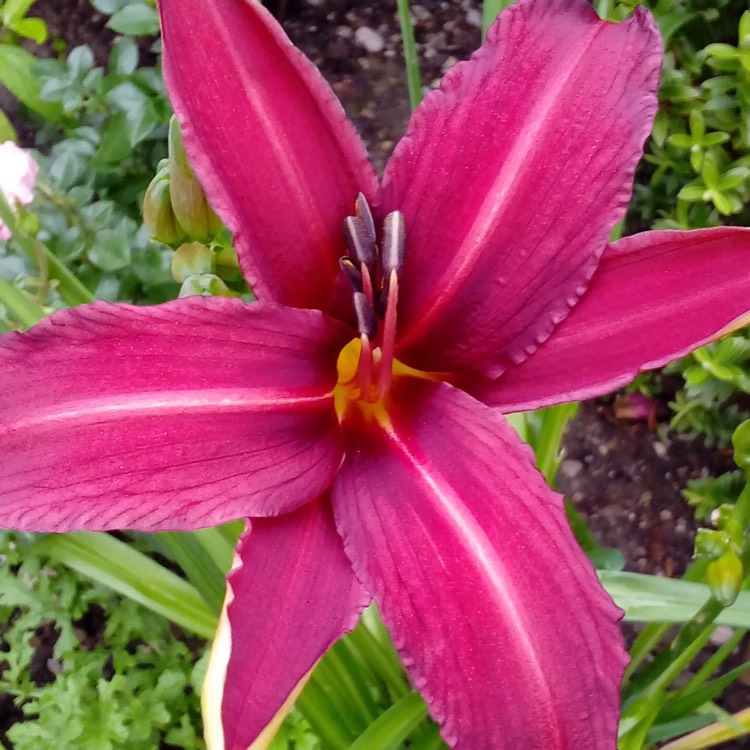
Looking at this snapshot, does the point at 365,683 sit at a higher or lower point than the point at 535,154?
lower

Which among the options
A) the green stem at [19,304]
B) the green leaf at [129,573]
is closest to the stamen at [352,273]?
the green stem at [19,304]

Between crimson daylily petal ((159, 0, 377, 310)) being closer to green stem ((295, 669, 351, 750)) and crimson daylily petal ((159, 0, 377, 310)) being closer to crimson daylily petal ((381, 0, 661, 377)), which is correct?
crimson daylily petal ((381, 0, 661, 377))

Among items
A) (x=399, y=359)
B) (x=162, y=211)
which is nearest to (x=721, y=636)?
(x=399, y=359)

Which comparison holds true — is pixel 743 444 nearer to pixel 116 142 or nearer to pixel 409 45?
pixel 409 45

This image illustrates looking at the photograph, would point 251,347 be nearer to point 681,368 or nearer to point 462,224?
point 462,224

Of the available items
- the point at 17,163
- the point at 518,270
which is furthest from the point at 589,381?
the point at 17,163

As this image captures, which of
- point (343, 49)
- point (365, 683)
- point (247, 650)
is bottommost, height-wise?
point (365, 683)

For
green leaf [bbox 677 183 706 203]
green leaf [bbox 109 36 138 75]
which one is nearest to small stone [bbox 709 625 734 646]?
green leaf [bbox 677 183 706 203]
